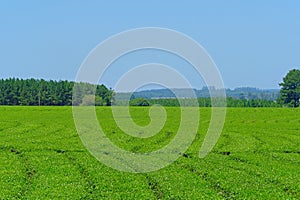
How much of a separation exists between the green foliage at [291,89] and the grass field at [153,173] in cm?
9987

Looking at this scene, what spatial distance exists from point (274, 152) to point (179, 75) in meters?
13.9

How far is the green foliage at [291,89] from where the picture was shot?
135625 mm

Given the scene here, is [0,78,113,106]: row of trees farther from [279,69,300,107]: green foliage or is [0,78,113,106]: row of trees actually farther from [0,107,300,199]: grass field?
[0,107,300,199]: grass field

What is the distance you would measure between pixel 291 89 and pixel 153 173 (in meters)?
123

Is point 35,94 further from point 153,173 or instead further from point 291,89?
point 153,173

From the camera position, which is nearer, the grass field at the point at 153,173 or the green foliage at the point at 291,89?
the grass field at the point at 153,173

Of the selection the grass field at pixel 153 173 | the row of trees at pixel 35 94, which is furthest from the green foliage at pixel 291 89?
the grass field at pixel 153 173

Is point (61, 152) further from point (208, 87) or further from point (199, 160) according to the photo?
point (208, 87)

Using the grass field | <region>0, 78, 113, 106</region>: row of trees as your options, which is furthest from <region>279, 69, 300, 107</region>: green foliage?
the grass field

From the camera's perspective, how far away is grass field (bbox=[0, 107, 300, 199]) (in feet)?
59.7

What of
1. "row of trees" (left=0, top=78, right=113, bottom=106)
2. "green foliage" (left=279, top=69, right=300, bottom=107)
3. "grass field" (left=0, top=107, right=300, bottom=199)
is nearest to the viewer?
"grass field" (left=0, top=107, right=300, bottom=199)

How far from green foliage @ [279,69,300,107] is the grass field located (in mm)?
99874

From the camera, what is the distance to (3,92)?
458ft

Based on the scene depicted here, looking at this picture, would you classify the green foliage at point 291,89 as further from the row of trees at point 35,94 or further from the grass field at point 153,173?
the grass field at point 153,173
